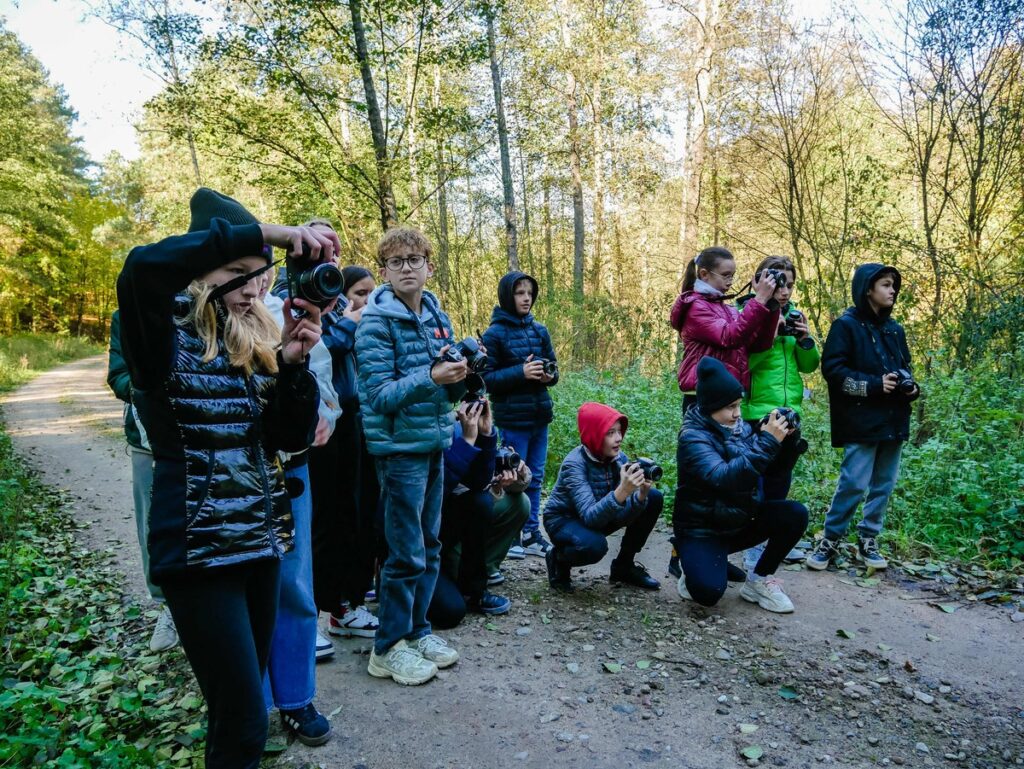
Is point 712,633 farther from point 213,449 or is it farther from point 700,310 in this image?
point 213,449

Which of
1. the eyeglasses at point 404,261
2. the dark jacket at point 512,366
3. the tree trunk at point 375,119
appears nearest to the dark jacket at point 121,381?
the eyeglasses at point 404,261

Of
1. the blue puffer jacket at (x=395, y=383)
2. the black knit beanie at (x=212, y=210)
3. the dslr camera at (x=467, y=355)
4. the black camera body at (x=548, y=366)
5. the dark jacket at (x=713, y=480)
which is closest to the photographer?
the black knit beanie at (x=212, y=210)

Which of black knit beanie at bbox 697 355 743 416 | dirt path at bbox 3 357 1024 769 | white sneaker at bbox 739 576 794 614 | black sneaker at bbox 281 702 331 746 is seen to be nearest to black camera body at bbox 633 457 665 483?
black knit beanie at bbox 697 355 743 416

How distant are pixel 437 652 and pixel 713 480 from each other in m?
1.84

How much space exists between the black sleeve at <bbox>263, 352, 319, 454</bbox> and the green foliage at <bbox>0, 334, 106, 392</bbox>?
1749 cm

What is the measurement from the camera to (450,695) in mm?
3102

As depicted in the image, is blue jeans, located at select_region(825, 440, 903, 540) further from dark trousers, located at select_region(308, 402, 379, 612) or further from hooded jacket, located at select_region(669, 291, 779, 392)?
dark trousers, located at select_region(308, 402, 379, 612)

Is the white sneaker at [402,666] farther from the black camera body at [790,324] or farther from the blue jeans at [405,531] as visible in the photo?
the black camera body at [790,324]

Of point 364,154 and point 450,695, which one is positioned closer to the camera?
point 450,695

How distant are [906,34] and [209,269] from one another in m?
8.07

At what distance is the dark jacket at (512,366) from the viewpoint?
16.6 ft

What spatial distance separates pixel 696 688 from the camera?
10.4ft

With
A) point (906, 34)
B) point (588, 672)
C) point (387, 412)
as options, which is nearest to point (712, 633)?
point (588, 672)

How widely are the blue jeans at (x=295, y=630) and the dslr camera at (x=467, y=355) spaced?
0.78 metres
